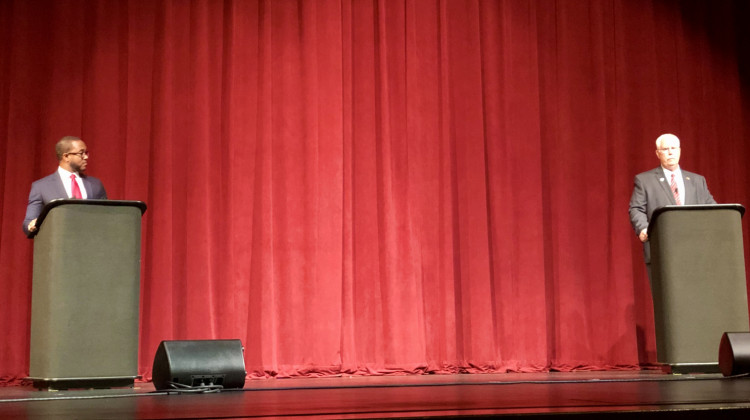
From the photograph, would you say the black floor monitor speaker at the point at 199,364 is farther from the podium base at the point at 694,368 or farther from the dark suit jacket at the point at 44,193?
the podium base at the point at 694,368

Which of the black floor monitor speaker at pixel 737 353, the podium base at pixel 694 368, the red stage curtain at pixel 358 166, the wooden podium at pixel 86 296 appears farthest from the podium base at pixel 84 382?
the podium base at pixel 694 368

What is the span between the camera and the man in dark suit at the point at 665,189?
4676mm

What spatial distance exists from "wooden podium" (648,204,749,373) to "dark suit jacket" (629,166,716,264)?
451 millimetres

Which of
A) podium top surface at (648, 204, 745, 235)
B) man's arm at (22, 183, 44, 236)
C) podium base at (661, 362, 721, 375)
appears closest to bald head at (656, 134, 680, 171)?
podium top surface at (648, 204, 745, 235)

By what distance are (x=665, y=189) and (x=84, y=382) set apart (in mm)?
3226

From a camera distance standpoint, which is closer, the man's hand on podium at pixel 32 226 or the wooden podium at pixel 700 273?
the man's hand on podium at pixel 32 226

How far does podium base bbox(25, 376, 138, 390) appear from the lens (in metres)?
3.46

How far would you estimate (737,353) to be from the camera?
3.08 meters

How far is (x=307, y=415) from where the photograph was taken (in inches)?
70.6

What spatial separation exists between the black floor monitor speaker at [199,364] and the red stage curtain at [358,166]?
2129 mm

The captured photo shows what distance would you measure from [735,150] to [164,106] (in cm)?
391

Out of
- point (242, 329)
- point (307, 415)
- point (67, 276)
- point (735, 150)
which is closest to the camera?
point (307, 415)

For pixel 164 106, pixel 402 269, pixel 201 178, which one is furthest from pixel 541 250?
pixel 164 106

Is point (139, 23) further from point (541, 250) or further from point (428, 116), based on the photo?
point (541, 250)
